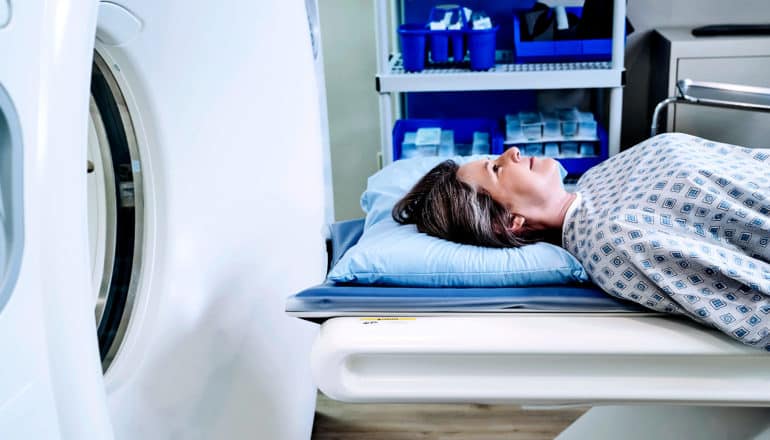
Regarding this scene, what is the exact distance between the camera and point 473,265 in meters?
1.29

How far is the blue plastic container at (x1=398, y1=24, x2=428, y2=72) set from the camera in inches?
96.7

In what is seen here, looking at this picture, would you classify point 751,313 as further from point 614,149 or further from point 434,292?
point 614,149

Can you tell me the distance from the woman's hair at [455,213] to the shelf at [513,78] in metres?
0.91

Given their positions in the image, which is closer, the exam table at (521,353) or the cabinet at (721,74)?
the exam table at (521,353)

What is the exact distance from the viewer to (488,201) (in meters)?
1.50

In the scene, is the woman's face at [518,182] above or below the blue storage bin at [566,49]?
below

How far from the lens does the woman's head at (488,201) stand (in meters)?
1.45

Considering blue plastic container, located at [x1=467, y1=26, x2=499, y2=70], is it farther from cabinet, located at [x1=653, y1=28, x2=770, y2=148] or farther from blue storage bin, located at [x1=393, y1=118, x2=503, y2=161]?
cabinet, located at [x1=653, y1=28, x2=770, y2=148]

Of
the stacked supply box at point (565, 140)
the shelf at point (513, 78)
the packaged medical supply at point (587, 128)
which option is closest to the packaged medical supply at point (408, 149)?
the shelf at point (513, 78)

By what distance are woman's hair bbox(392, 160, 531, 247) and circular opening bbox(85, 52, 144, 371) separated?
56cm

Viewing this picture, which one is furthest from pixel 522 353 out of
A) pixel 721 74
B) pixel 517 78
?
pixel 721 74

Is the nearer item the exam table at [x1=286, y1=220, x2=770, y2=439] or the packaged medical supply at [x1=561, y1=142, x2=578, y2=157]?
the exam table at [x1=286, y1=220, x2=770, y2=439]

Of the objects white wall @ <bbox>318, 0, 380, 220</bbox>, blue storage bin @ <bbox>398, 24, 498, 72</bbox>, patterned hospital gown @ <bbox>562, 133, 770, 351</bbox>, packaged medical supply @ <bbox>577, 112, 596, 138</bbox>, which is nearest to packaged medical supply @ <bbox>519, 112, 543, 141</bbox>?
packaged medical supply @ <bbox>577, 112, 596, 138</bbox>

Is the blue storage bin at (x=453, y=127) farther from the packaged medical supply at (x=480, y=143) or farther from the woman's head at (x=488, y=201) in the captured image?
the woman's head at (x=488, y=201)
